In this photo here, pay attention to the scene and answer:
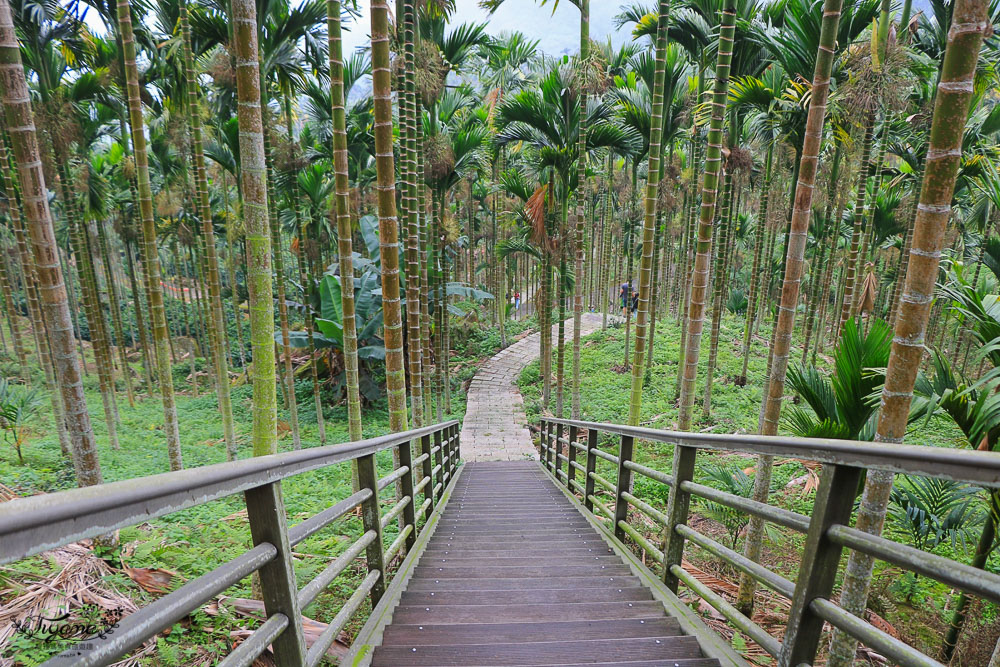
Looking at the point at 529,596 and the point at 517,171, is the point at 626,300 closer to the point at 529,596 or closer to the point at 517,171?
the point at 517,171

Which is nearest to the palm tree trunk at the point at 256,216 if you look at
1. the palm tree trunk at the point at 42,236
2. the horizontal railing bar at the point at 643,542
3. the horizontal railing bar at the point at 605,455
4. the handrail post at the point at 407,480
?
the handrail post at the point at 407,480

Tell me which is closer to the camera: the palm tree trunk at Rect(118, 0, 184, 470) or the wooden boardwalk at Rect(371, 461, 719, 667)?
the wooden boardwalk at Rect(371, 461, 719, 667)

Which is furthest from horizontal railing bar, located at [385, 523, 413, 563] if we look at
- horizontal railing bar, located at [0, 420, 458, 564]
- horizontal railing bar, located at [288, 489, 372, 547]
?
horizontal railing bar, located at [0, 420, 458, 564]

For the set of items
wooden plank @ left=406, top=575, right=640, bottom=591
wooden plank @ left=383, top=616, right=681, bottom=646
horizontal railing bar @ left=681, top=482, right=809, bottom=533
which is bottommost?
wooden plank @ left=406, top=575, right=640, bottom=591

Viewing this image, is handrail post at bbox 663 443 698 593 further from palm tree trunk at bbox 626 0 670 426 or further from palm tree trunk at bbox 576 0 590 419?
palm tree trunk at bbox 576 0 590 419

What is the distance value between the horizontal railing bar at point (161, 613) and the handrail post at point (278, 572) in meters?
0.04

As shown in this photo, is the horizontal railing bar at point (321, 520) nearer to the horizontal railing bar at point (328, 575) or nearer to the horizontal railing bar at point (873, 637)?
the horizontal railing bar at point (328, 575)

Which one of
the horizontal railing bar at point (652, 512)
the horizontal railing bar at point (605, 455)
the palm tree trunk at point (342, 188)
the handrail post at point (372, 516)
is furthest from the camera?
the palm tree trunk at point (342, 188)

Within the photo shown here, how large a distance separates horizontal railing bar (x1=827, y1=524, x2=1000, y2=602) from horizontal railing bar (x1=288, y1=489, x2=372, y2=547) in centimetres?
149

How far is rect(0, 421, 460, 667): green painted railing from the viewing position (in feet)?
2.21

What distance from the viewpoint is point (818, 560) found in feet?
4.15

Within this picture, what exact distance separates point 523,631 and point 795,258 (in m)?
3.42

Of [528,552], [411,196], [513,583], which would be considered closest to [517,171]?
[411,196]

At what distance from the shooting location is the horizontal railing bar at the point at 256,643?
1.04m
